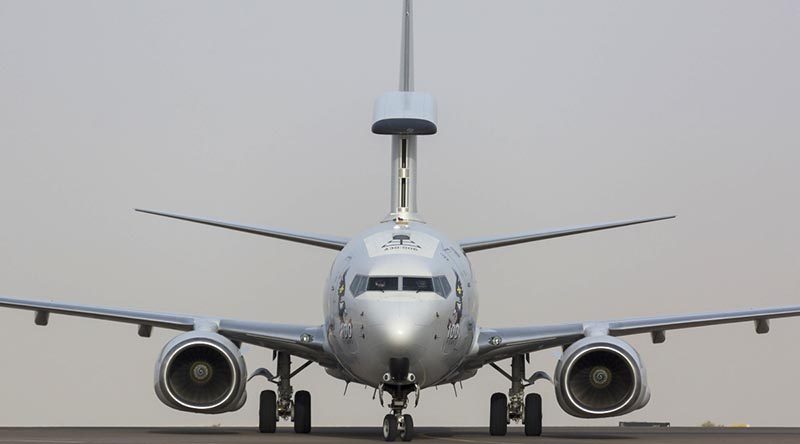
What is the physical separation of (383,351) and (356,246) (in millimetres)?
3284

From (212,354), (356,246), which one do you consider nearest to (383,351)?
(356,246)

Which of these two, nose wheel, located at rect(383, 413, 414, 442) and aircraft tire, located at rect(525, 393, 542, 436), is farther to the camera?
aircraft tire, located at rect(525, 393, 542, 436)

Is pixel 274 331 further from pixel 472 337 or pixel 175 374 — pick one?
pixel 472 337

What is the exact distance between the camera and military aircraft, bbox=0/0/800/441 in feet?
90.2

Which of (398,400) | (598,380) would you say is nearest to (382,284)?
(398,400)

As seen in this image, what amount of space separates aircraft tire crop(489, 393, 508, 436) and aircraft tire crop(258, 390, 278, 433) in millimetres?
4667

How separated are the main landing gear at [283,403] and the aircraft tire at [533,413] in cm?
478

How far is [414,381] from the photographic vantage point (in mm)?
27625

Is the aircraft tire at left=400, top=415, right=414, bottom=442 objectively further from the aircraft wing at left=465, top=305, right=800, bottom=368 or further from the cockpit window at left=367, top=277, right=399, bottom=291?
the aircraft wing at left=465, top=305, right=800, bottom=368

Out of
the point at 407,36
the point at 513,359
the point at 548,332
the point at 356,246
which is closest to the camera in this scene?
the point at 356,246

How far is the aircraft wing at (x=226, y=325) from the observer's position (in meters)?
31.5

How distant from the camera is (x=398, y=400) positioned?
27.9m

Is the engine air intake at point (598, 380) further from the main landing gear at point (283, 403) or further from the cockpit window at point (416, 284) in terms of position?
the main landing gear at point (283, 403)

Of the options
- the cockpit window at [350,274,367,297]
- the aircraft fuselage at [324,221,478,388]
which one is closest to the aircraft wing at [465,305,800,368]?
the aircraft fuselage at [324,221,478,388]
